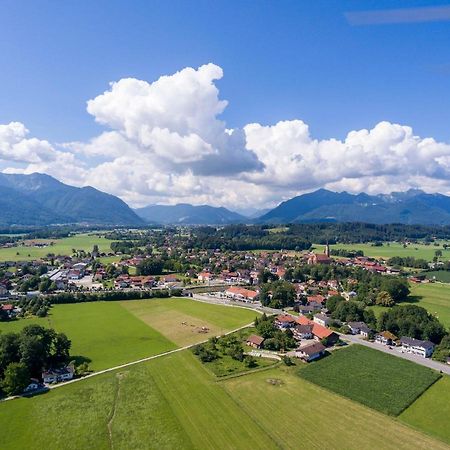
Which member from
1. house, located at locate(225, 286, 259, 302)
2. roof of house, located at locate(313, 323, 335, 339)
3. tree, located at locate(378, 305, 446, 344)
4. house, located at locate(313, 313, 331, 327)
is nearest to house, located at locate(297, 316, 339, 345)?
roof of house, located at locate(313, 323, 335, 339)

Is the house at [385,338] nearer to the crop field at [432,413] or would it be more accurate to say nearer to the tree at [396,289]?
the crop field at [432,413]

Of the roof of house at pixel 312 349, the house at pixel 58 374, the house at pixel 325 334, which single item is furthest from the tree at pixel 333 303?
the house at pixel 58 374

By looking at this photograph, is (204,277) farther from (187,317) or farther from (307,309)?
(187,317)

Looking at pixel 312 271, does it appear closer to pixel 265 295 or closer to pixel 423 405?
pixel 265 295

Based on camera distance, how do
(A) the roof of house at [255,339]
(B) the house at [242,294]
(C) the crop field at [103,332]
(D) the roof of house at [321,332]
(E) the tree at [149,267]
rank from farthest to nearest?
(E) the tree at [149,267] → (B) the house at [242,294] → (D) the roof of house at [321,332] → (A) the roof of house at [255,339] → (C) the crop field at [103,332]

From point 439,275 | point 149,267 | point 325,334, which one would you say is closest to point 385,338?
point 325,334

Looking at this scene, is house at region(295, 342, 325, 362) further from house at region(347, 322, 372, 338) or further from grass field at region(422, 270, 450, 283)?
grass field at region(422, 270, 450, 283)
